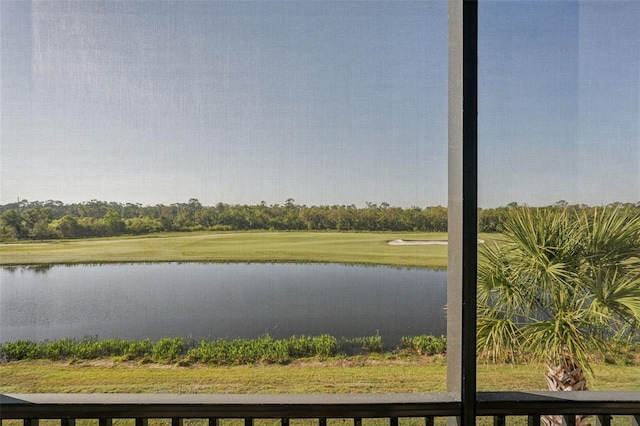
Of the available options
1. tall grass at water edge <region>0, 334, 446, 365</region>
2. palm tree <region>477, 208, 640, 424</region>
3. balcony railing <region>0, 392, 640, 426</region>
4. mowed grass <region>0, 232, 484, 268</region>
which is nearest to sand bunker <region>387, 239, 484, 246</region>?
mowed grass <region>0, 232, 484, 268</region>

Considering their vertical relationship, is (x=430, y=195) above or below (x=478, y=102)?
below

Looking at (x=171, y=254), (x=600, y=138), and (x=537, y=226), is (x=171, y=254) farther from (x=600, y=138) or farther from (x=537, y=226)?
(x=600, y=138)

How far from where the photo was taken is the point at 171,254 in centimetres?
158

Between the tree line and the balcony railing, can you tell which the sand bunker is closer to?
the tree line

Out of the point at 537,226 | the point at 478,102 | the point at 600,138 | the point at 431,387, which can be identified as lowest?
the point at 431,387

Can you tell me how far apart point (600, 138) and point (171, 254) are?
1748 millimetres

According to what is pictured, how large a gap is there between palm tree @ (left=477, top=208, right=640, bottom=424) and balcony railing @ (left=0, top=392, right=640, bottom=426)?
96mm

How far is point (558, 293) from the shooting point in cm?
152

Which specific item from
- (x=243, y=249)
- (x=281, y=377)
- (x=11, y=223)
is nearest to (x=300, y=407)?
(x=281, y=377)

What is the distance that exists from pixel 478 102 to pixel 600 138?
52cm

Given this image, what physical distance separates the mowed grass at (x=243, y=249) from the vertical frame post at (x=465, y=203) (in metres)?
0.11

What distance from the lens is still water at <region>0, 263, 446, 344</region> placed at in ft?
5.05

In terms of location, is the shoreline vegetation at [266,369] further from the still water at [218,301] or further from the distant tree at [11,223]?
the distant tree at [11,223]

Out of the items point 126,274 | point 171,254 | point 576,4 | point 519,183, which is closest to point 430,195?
point 519,183
